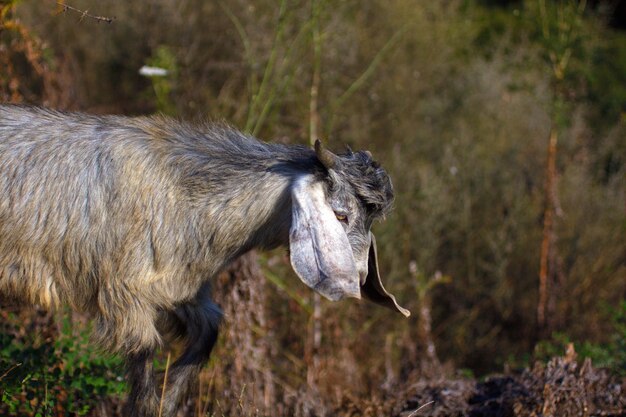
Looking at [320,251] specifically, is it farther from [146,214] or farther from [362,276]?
[146,214]

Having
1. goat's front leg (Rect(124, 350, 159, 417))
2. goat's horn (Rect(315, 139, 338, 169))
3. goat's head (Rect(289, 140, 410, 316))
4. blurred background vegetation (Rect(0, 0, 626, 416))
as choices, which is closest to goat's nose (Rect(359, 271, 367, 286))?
goat's head (Rect(289, 140, 410, 316))

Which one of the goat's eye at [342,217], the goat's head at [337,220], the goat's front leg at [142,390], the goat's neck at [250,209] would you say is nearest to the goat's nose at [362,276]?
the goat's head at [337,220]

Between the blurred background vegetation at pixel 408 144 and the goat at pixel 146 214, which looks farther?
the blurred background vegetation at pixel 408 144

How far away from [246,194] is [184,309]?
65cm

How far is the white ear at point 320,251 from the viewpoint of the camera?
358 centimetres

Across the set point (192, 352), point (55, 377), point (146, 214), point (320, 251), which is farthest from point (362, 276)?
point (55, 377)

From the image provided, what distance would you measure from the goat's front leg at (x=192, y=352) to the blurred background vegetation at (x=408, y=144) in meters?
1.18

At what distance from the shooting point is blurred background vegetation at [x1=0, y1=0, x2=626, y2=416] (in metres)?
6.50

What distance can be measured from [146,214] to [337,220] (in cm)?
79

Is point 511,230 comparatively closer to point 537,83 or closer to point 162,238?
point 537,83

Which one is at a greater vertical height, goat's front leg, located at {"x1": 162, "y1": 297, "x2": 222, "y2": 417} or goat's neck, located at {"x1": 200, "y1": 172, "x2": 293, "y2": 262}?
goat's neck, located at {"x1": 200, "y1": 172, "x2": 293, "y2": 262}

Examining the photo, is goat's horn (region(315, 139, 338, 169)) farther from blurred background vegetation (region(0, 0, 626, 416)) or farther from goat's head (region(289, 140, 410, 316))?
blurred background vegetation (region(0, 0, 626, 416))

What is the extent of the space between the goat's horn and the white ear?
0.59ft

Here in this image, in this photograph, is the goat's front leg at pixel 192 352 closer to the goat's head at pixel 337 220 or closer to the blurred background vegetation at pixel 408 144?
the goat's head at pixel 337 220
